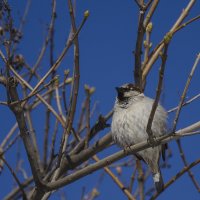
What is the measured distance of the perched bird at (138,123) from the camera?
4.49m

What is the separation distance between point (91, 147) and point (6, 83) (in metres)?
1.07

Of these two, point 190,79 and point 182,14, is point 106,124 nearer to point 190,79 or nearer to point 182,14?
point 182,14

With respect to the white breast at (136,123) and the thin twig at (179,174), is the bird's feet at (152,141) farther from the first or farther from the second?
the white breast at (136,123)

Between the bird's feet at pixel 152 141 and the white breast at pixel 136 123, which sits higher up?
the bird's feet at pixel 152 141

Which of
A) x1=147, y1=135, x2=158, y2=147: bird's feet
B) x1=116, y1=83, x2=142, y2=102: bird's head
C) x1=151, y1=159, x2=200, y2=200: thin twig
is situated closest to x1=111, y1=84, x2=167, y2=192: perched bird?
x1=116, y1=83, x2=142, y2=102: bird's head

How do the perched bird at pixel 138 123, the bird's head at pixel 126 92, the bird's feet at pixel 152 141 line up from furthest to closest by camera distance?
the bird's head at pixel 126 92, the perched bird at pixel 138 123, the bird's feet at pixel 152 141

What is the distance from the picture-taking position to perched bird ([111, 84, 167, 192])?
4.49 metres

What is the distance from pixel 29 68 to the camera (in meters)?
5.19

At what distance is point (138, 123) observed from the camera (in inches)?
178

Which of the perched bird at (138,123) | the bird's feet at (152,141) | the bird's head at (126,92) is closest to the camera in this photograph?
the bird's feet at (152,141)

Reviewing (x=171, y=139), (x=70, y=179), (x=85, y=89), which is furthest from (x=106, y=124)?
(x=171, y=139)

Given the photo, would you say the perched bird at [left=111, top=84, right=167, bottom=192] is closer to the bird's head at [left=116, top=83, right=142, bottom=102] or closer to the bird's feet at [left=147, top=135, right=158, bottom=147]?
the bird's head at [left=116, top=83, right=142, bottom=102]

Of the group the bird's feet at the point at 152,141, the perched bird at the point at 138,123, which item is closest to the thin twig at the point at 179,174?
the bird's feet at the point at 152,141

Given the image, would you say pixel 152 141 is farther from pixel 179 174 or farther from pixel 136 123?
pixel 136 123
